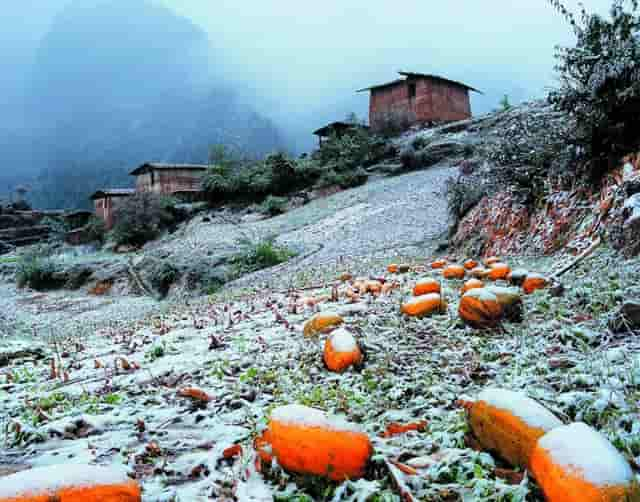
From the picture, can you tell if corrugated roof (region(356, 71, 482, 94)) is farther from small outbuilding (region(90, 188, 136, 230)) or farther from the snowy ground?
the snowy ground

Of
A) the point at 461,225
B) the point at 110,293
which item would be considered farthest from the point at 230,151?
the point at 461,225

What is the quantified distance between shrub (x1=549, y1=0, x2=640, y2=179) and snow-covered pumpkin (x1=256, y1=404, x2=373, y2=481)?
395 cm

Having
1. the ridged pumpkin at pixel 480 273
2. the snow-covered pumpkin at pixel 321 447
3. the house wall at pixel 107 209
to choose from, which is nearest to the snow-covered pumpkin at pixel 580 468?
the snow-covered pumpkin at pixel 321 447

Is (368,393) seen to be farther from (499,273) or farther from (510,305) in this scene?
(499,273)

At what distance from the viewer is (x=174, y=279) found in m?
11.0

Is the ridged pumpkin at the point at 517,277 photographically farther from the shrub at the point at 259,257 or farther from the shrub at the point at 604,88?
the shrub at the point at 259,257

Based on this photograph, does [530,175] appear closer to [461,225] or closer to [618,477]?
[461,225]

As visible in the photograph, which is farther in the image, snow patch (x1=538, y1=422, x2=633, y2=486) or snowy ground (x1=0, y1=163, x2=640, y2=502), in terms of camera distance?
snowy ground (x1=0, y1=163, x2=640, y2=502)

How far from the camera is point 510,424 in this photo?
3.90 ft

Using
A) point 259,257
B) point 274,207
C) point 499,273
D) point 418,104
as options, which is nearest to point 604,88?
point 499,273

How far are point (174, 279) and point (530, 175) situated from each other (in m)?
8.65

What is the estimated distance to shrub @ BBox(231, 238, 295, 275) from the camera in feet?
33.5

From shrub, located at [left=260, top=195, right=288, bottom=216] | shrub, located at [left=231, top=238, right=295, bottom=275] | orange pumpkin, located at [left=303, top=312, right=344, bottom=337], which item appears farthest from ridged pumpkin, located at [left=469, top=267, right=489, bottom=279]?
shrub, located at [left=260, top=195, right=288, bottom=216]

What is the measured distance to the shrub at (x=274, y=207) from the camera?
18672mm
